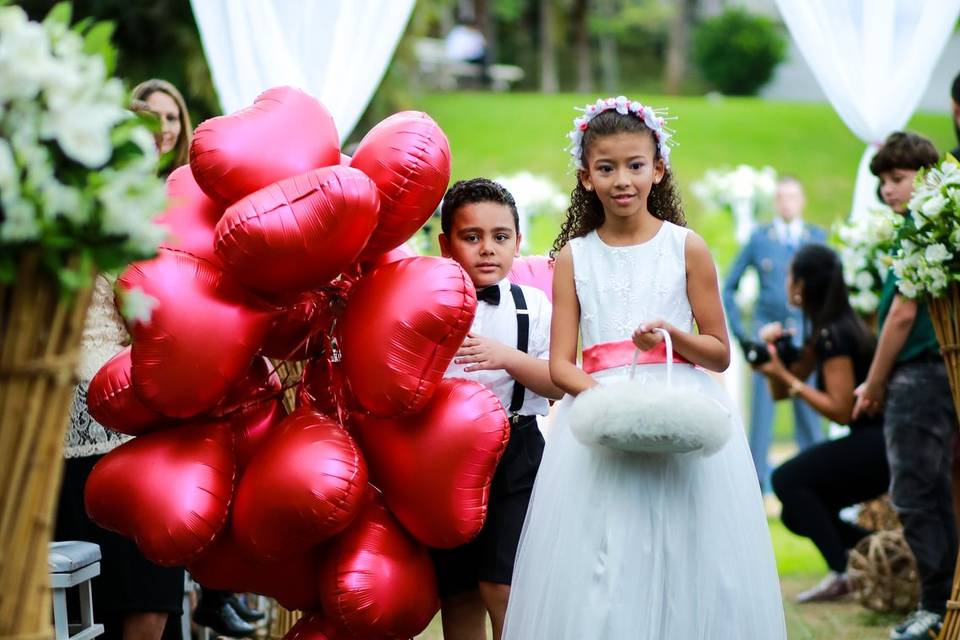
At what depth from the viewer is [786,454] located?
10.1 m

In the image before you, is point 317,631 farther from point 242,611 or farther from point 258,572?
point 242,611

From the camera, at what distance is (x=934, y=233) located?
329 cm

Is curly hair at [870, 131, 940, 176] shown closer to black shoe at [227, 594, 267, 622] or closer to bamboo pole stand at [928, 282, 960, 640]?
bamboo pole stand at [928, 282, 960, 640]

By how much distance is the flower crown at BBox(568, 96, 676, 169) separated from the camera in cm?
294

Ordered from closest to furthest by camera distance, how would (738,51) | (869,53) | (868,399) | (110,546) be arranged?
1. (110,546)
2. (868,399)
3. (869,53)
4. (738,51)

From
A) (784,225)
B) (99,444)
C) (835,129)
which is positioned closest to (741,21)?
(835,129)

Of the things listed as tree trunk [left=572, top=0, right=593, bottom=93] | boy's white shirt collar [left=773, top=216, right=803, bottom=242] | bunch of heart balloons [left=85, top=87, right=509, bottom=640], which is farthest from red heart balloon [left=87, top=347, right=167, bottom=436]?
tree trunk [left=572, top=0, right=593, bottom=93]

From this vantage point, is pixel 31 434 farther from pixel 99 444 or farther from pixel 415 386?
pixel 99 444

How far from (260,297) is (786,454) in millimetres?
8028

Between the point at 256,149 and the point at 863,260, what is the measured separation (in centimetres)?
297

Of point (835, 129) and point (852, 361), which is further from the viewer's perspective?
point (835, 129)

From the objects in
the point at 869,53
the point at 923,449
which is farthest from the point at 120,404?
the point at 869,53

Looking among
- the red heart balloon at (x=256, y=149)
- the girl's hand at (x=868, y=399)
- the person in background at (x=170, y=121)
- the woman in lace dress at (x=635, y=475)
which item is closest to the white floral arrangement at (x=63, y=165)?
the red heart balloon at (x=256, y=149)

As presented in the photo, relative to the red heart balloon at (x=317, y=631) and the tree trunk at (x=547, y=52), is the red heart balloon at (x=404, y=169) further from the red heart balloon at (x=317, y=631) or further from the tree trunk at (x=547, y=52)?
the tree trunk at (x=547, y=52)
